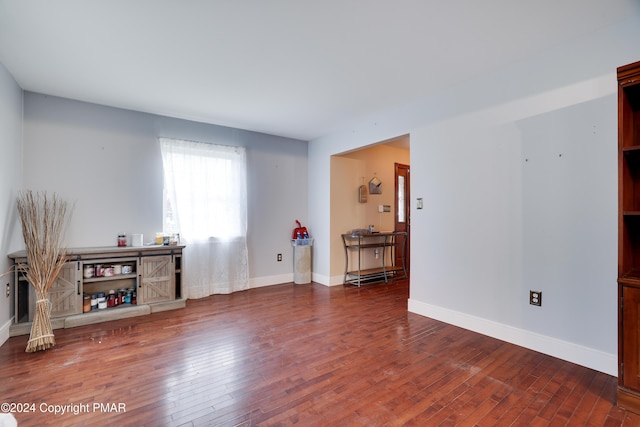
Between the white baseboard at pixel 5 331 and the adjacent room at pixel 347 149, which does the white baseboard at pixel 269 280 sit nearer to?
the adjacent room at pixel 347 149

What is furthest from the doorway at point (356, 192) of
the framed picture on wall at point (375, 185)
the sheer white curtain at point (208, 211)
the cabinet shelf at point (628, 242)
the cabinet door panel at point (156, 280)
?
the cabinet shelf at point (628, 242)

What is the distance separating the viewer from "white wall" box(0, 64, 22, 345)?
8.83 ft

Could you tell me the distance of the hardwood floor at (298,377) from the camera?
5.63ft

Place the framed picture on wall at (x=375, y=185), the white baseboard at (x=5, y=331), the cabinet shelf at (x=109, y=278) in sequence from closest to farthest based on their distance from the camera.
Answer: the white baseboard at (x=5, y=331), the cabinet shelf at (x=109, y=278), the framed picture on wall at (x=375, y=185)

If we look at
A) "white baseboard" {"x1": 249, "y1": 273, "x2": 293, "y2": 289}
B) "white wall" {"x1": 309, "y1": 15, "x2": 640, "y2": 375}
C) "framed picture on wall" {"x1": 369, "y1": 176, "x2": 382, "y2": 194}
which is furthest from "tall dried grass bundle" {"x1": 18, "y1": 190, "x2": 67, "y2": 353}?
"framed picture on wall" {"x1": 369, "y1": 176, "x2": 382, "y2": 194}

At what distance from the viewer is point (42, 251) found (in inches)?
111

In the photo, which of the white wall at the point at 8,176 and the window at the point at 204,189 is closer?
the white wall at the point at 8,176

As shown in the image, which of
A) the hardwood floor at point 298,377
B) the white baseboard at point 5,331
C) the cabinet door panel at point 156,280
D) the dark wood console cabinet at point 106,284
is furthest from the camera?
the cabinet door panel at point 156,280

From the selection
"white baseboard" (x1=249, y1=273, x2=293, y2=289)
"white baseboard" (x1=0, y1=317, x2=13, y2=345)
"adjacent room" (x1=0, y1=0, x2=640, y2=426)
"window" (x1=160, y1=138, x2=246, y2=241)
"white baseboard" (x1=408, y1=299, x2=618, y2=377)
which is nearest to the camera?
"adjacent room" (x1=0, y1=0, x2=640, y2=426)

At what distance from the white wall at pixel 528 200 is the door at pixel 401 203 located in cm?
231

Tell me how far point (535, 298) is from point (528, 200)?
2.79ft

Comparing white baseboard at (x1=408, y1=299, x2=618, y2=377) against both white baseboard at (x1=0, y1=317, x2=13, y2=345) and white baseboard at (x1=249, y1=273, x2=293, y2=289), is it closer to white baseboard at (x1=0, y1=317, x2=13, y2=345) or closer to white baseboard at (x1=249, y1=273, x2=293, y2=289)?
white baseboard at (x1=249, y1=273, x2=293, y2=289)

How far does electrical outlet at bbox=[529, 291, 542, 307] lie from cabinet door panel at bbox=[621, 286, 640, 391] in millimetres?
739

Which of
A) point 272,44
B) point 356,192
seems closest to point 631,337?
point 272,44
